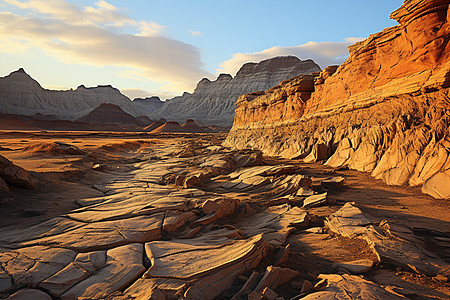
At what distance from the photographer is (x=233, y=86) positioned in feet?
285

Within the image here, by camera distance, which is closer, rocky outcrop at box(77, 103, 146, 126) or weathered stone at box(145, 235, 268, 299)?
weathered stone at box(145, 235, 268, 299)

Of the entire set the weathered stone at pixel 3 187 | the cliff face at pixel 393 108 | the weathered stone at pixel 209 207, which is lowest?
the weathered stone at pixel 209 207

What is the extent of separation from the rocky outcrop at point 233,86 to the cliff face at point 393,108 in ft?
205

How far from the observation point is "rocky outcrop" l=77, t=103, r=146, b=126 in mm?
70438

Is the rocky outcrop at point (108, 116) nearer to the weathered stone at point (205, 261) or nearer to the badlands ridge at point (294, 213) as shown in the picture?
the badlands ridge at point (294, 213)

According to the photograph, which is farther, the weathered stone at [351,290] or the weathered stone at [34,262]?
the weathered stone at [34,262]

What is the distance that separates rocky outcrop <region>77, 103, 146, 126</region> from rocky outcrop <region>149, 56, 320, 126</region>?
1774 cm

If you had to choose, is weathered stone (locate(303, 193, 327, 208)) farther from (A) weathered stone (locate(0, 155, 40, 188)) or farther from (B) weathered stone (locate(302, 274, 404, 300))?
(A) weathered stone (locate(0, 155, 40, 188))

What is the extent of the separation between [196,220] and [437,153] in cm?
467

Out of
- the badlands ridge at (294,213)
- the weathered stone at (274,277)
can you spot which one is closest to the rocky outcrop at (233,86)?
the badlands ridge at (294,213)

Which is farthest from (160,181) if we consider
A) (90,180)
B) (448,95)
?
(448,95)

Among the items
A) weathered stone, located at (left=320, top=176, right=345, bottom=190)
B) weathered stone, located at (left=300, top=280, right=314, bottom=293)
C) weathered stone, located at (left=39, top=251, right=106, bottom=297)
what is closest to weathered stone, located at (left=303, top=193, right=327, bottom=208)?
weathered stone, located at (left=320, top=176, right=345, bottom=190)

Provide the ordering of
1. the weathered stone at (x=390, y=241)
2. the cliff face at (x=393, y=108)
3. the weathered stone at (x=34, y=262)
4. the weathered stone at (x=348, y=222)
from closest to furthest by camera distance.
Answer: the weathered stone at (x=34, y=262), the weathered stone at (x=390, y=241), the weathered stone at (x=348, y=222), the cliff face at (x=393, y=108)

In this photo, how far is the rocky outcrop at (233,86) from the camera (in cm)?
7881
